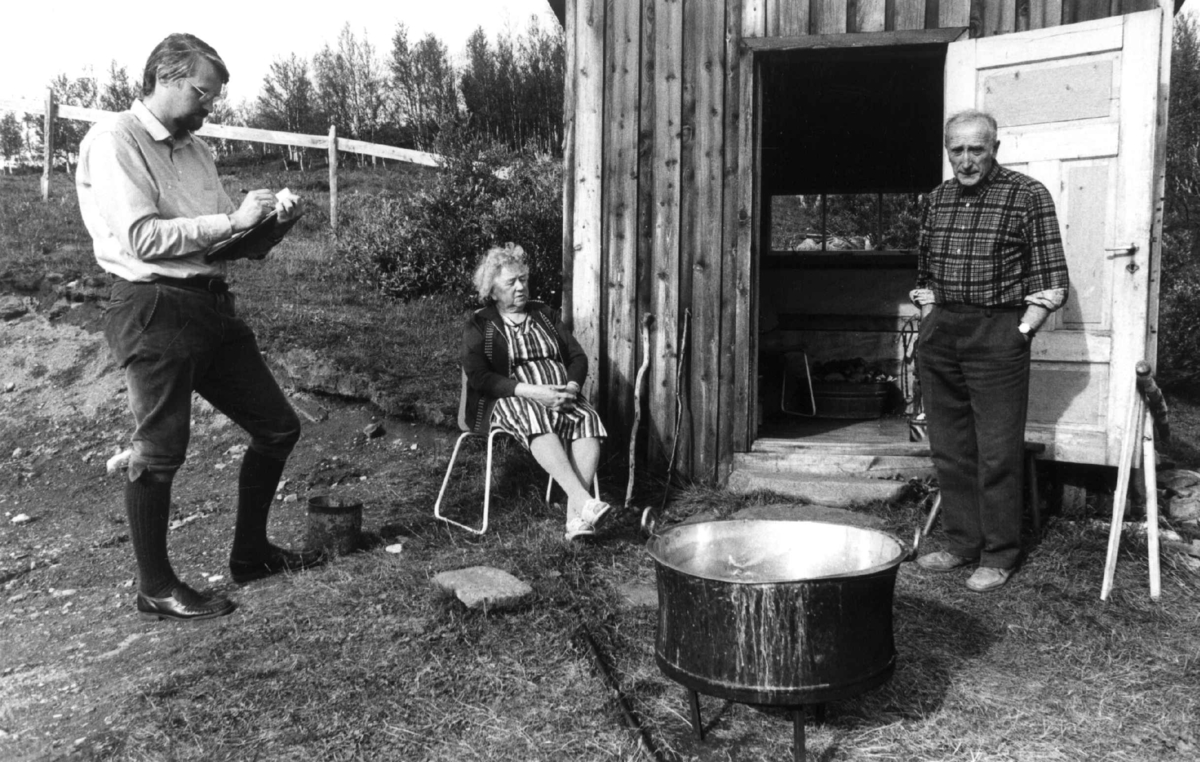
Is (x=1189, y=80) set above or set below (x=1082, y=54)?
above

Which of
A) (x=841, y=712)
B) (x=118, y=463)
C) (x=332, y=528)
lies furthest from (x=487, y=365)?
(x=118, y=463)

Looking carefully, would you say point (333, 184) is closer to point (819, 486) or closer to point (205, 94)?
point (819, 486)

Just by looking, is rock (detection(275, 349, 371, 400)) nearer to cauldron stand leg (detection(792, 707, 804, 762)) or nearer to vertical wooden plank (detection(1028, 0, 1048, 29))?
vertical wooden plank (detection(1028, 0, 1048, 29))

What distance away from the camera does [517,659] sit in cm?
331

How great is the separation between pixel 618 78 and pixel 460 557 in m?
2.73

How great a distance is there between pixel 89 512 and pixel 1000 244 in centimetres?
496

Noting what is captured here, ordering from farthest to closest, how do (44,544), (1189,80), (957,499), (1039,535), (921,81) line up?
(1189,80), (921,81), (44,544), (1039,535), (957,499)

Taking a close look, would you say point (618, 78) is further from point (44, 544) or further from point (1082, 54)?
point (44, 544)

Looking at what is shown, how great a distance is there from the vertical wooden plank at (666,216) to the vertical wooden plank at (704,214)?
0.18 feet

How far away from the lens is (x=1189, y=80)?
56.5ft

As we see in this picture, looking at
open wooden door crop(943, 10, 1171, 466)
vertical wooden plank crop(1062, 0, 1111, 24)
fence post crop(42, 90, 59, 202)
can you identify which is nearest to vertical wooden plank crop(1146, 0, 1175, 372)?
open wooden door crop(943, 10, 1171, 466)

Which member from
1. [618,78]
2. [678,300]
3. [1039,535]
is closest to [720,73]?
[618,78]

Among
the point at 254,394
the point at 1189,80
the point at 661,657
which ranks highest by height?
the point at 1189,80

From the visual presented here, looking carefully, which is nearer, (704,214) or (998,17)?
(998,17)
